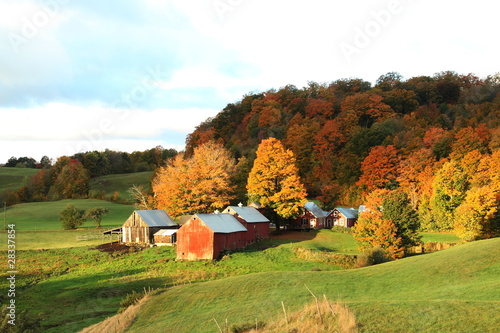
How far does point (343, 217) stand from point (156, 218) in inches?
1119

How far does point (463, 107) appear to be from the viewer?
330 feet

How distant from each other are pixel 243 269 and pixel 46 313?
16.1 metres

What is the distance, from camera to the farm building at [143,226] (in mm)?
53156

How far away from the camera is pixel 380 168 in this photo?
7350 centimetres

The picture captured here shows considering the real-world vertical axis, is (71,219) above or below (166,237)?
above

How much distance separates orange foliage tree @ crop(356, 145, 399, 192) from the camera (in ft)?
239

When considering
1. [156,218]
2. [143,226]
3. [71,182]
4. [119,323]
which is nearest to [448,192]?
[156,218]

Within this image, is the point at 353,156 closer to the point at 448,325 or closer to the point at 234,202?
the point at 234,202

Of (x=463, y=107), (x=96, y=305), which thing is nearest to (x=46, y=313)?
(x=96, y=305)

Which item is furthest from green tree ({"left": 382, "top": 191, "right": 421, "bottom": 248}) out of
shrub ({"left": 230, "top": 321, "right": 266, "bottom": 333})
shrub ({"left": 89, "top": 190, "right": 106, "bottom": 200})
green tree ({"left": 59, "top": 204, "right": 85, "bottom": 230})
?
shrub ({"left": 89, "top": 190, "right": 106, "bottom": 200})

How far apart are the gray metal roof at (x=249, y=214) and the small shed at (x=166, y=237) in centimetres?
711

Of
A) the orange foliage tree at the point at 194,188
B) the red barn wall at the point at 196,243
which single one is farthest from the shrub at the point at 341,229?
the red barn wall at the point at 196,243

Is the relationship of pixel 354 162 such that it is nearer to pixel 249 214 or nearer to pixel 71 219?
pixel 249 214

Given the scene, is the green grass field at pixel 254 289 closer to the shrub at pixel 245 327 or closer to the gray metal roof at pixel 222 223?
the shrub at pixel 245 327
